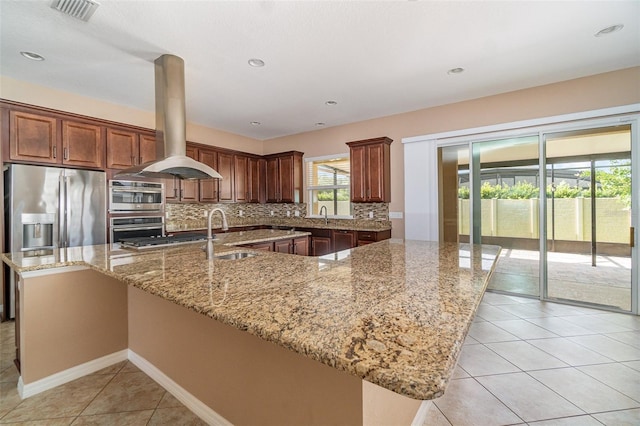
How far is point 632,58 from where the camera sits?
297 centimetres

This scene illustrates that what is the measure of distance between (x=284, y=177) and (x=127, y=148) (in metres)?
2.69

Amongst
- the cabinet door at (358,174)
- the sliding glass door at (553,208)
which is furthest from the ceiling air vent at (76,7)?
the sliding glass door at (553,208)

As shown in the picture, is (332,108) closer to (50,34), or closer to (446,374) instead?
(50,34)

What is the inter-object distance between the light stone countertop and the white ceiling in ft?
6.08

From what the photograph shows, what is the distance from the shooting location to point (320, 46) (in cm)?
267

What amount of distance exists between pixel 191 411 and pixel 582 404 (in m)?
2.42

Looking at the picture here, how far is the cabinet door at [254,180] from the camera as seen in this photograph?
19.0 ft

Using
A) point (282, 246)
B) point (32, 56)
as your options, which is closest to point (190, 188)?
point (282, 246)

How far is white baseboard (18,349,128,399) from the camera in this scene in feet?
6.27

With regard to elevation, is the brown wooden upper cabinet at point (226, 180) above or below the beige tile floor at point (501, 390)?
above

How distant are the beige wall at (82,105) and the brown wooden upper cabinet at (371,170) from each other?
109 inches

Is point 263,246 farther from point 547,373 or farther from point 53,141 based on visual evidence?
point 547,373

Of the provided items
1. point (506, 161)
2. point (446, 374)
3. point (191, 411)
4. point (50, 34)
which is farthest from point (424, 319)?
point (506, 161)

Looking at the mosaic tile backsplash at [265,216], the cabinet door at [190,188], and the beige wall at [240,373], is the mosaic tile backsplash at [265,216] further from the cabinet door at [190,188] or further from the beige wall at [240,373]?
the beige wall at [240,373]
